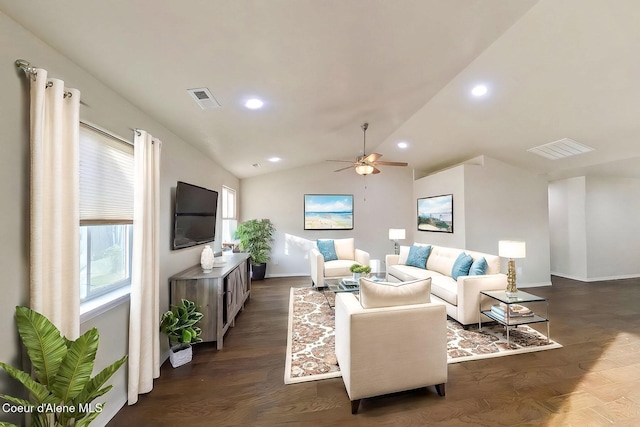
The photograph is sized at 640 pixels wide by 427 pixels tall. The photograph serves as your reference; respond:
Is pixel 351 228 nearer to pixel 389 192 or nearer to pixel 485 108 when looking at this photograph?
pixel 389 192

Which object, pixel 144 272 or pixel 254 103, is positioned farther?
pixel 254 103

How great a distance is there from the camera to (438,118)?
381 centimetres

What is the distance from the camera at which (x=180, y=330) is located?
8.02ft

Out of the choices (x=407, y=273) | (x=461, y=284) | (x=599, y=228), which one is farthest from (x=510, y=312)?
(x=599, y=228)

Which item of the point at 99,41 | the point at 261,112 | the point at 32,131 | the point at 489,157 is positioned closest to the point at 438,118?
the point at 489,157

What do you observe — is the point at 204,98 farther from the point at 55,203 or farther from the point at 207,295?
the point at 207,295

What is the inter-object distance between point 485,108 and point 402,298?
3008mm

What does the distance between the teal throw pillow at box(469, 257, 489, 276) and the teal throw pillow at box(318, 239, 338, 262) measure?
8.72 ft

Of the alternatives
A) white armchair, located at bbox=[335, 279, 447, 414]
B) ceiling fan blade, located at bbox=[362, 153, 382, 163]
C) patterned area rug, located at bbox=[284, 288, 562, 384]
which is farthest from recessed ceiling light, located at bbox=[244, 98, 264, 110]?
patterned area rug, located at bbox=[284, 288, 562, 384]

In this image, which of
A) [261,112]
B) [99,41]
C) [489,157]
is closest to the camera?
[99,41]

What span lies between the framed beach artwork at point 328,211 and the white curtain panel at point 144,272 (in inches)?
171

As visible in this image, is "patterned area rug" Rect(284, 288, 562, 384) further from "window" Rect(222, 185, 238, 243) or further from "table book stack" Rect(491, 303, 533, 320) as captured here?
"window" Rect(222, 185, 238, 243)

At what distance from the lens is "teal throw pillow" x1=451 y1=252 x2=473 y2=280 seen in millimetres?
3609

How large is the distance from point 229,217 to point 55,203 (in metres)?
4.34
